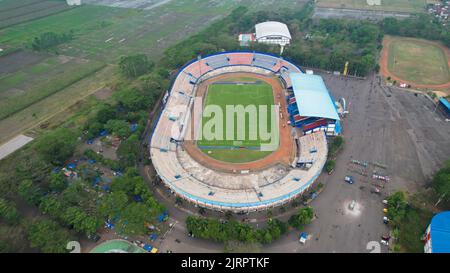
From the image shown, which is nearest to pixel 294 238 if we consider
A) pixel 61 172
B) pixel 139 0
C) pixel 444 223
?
pixel 444 223

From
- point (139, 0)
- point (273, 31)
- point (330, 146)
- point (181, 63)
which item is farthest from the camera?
point (139, 0)

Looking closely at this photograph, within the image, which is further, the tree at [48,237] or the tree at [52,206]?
the tree at [52,206]

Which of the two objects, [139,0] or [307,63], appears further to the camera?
[139,0]

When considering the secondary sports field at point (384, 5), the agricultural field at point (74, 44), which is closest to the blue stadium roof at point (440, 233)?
the agricultural field at point (74, 44)

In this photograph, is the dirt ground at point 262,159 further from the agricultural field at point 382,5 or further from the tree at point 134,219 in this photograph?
the agricultural field at point 382,5

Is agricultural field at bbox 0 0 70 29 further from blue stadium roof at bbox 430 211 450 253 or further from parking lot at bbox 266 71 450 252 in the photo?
blue stadium roof at bbox 430 211 450 253

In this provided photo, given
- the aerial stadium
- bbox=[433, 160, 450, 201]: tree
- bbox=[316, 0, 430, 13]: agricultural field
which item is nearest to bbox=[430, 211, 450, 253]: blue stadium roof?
bbox=[433, 160, 450, 201]: tree

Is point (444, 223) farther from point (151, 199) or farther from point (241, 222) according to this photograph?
point (151, 199)

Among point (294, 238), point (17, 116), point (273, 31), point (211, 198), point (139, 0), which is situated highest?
point (139, 0)
